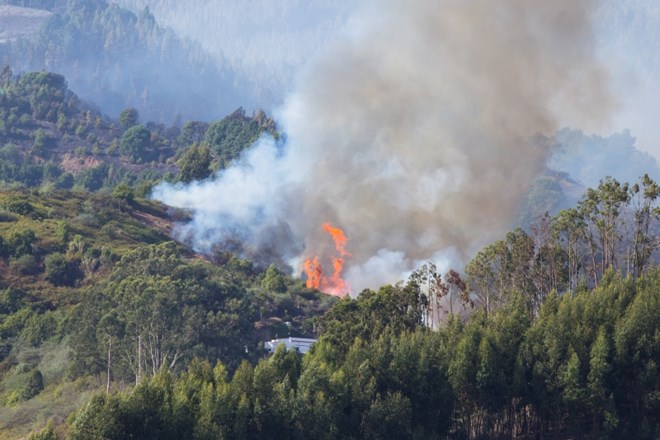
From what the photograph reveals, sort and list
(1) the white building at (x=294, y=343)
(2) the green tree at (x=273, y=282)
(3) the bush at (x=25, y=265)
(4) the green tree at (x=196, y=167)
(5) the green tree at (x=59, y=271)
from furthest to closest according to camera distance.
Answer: (4) the green tree at (x=196, y=167)
(2) the green tree at (x=273, y=282)
(5) the green tree at (x=59, y=271)
(3) the bush at (x=25, y=265)
(1) the white building at (x=294, y=343)

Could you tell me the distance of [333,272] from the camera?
365ft

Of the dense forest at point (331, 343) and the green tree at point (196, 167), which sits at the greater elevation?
the green tree at point (196, 167)

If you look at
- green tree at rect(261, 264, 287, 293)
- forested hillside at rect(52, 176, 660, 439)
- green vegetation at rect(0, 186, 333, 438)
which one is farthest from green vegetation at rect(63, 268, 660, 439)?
green tree at rect(261, 264, 287, 293)

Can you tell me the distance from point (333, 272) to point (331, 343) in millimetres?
41019

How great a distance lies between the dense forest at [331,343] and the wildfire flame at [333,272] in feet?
Answer: 10.3

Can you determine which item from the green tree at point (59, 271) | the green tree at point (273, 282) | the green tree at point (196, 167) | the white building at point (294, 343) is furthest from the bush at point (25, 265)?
the green tree at point (196, 167)

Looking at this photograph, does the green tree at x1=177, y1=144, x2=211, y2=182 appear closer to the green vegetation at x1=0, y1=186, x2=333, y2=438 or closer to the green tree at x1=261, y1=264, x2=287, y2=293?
the green vegetation at x1=0, y1=186, x2=333, y2=438

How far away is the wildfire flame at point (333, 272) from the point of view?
10975 cm

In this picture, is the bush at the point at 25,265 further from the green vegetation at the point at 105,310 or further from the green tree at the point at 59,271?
the green tree at the point at 59,271

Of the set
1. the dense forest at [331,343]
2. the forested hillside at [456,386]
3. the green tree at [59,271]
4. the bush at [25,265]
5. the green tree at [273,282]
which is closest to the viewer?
the forested hillside at [456,386]

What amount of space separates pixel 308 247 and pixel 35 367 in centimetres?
3994

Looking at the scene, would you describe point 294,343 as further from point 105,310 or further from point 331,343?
point 331,343

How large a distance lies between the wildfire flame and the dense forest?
314cm

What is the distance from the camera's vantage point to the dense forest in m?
56.0
